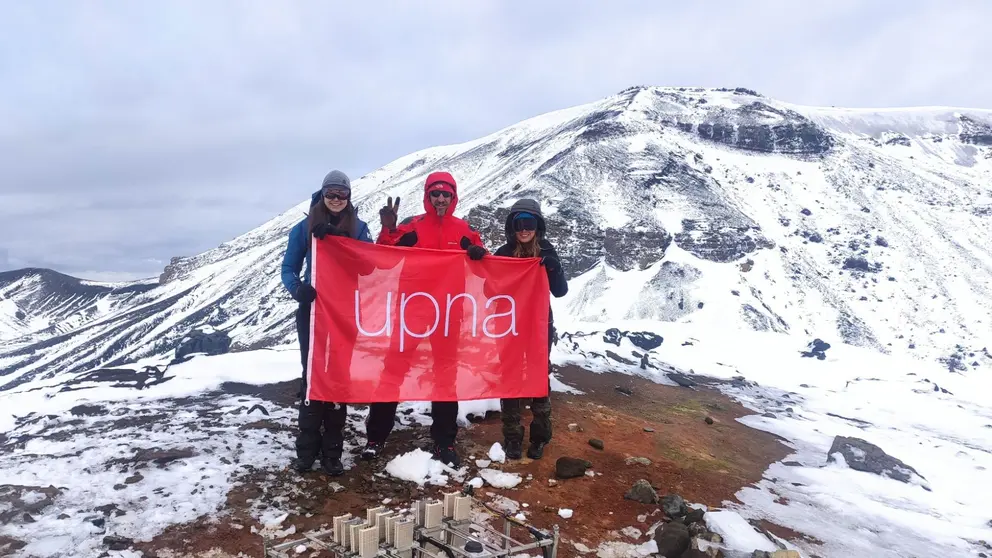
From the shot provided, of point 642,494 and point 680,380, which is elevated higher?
point 642,494

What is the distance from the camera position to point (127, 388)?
26.8ft

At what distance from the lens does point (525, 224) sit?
636 centimetres

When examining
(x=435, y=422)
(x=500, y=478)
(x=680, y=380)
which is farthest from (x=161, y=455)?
(x=680, y=380)

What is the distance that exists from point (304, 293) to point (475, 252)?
1.80 m

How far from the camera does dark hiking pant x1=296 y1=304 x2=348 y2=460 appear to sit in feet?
17.9

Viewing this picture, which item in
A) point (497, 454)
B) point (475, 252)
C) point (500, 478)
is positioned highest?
point (475, 252)

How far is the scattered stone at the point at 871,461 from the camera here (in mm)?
8773

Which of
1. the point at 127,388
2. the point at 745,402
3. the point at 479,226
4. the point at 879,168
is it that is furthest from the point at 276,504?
the point at 879,168

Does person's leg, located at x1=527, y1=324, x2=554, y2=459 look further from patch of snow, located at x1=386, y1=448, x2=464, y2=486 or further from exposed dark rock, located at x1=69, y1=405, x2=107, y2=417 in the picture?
exposed dark rock, located at x1=69, y1=405, x2=107, y2=417

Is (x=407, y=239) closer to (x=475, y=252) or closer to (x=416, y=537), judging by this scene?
(x=475, y=252)

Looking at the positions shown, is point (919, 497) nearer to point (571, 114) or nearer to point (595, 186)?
point (595, 186)

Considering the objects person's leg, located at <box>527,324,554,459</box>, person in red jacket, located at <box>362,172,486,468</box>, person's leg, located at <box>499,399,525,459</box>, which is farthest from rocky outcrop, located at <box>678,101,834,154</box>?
person in red jacket, located at <box>362,172,486,468</box>

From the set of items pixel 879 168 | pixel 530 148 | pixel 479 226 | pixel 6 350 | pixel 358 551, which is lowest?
pixel 6 350

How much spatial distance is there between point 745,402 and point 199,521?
14.6 m
